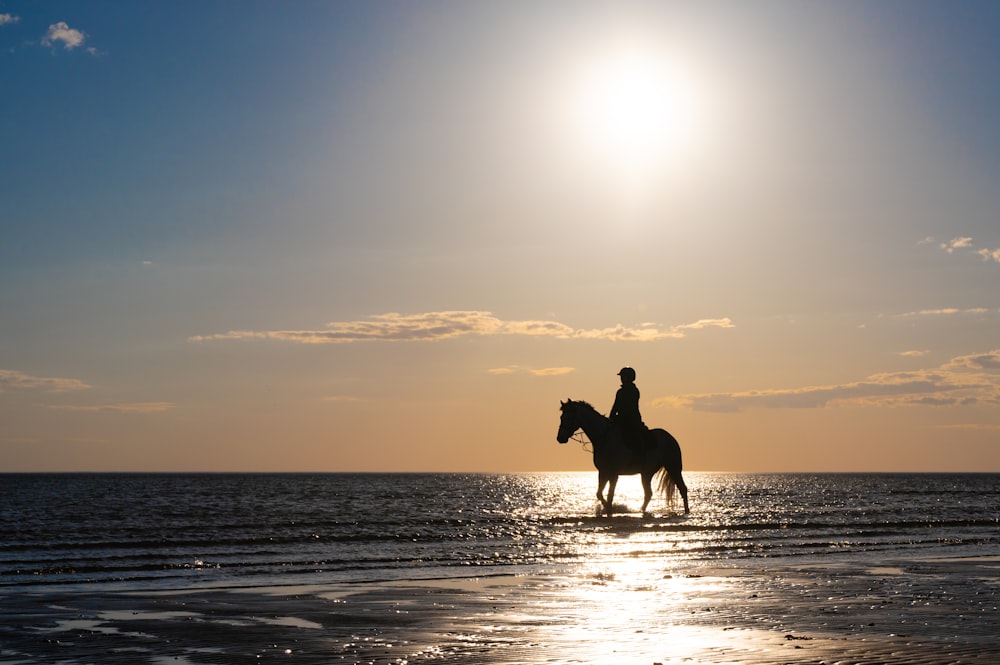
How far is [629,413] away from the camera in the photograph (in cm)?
2922

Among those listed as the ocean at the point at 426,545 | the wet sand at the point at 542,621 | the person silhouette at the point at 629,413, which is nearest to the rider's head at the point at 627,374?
the person silhouette at the point at 629,413

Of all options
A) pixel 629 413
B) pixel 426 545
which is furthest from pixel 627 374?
pixel 426 545

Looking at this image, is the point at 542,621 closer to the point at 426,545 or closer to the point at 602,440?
the point at 426,545

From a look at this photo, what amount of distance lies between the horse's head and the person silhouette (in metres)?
1.04

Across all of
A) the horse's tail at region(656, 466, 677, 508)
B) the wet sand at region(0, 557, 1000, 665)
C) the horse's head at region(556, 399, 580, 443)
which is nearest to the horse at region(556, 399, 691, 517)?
the horse's head at region(556, 399, 580, 443)

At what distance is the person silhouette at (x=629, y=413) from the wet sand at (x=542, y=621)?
11.6m

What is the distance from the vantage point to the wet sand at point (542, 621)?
10078 mm

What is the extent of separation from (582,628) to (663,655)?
179cm

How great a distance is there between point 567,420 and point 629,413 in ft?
5.77

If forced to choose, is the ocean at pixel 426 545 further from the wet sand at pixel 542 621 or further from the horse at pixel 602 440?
the wet sand at pixel 542 621

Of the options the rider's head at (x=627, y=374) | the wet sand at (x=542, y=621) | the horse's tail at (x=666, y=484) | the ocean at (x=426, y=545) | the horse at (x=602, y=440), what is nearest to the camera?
the wet sand at (x=542, y=621)

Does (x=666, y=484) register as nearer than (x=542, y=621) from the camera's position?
No

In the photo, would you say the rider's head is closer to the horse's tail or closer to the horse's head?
the horse's head

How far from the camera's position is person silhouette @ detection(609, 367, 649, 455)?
94.9 ft
